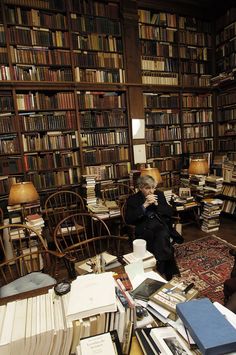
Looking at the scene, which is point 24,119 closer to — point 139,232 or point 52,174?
point 52,174

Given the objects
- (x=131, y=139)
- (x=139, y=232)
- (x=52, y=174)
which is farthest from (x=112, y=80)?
(x=139, y=232)

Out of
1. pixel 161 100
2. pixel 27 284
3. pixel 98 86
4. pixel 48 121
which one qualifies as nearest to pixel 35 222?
pixel 27 284

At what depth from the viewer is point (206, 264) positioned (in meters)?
2.53

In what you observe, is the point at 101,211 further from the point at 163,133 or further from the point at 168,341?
the point at 168,341

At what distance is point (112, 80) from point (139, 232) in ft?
7.69

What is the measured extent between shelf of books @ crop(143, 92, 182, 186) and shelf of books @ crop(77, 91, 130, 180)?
437 mm

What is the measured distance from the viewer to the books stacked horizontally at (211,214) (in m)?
3.38

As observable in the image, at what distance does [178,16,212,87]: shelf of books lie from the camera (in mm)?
3971

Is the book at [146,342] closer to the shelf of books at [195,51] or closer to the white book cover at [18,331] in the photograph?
the white book cover at [18,331]

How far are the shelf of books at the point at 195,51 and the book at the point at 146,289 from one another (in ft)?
12.1

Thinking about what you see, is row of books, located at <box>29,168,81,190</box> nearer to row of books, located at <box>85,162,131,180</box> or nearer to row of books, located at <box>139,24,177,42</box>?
row of books, located at <box>85,162,131,180</box>

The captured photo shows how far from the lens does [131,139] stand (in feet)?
12.2

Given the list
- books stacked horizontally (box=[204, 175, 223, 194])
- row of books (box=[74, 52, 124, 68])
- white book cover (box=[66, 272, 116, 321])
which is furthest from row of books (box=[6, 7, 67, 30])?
white book cover (box=[66, 272, 116, 321])

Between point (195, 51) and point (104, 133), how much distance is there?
7.37 ft
